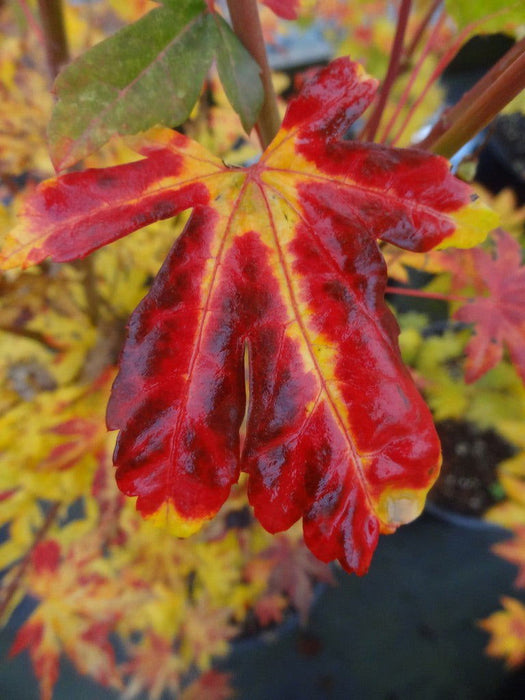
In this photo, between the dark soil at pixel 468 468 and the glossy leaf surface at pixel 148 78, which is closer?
the glossy leaf surface at pixel 148 78

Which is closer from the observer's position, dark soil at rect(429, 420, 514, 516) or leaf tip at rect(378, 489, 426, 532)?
leaf tip at rect(378, 489, 426, 532)

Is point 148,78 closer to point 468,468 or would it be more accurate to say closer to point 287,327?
point 287,327

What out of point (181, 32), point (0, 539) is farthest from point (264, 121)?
point (0, 539)

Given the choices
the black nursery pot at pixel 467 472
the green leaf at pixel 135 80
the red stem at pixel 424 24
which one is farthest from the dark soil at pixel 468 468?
the green leaf at pixel 135 80

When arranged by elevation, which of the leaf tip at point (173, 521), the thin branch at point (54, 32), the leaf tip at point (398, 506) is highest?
the thin branch at point (54, 32)

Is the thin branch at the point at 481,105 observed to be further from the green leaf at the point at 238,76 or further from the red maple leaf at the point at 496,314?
the red maple leaf at the point at 496,314

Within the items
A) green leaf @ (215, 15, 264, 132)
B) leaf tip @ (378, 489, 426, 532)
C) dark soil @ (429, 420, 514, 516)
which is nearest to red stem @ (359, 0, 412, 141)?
green leaf @ (215, 15, 264, 132)

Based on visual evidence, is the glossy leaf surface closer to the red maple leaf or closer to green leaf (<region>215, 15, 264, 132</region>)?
green leaf (<region>215, 15, 264, 132</region>)
